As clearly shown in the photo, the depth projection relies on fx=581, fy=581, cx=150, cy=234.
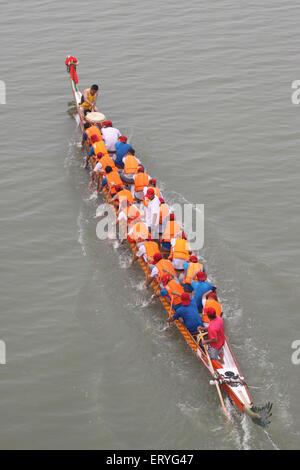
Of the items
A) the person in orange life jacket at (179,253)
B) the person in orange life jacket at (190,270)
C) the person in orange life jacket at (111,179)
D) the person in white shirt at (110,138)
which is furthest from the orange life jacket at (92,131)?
the person in orange life jacket at (190,270)

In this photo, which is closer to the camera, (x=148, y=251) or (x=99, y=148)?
(x=148, y=251)

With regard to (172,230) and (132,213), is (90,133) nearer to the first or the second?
(132,213)

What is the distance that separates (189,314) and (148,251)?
2434 mm

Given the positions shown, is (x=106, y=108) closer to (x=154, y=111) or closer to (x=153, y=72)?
(x=154, y=111)

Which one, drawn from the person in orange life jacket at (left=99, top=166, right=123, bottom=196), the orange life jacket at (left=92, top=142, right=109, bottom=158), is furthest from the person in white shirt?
the person in orange life jacket at (left=99, top=166, right=123, bottom=196)

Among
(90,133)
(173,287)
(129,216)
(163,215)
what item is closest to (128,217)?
(129,216)

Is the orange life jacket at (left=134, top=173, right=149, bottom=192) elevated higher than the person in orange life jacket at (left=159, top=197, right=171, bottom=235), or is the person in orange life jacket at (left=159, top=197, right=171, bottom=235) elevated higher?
the orange life jacket at (left=134, top=173, right=149, bottom=192)

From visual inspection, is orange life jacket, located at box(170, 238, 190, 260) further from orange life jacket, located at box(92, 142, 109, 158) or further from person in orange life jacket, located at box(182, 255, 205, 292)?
orange life jacket, located at box(92, 142, 109, 158)

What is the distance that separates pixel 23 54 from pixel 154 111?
8653 mm

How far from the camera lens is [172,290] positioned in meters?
13.2

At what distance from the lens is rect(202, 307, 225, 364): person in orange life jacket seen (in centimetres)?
1195

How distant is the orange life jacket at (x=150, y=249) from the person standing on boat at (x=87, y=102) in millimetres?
7668

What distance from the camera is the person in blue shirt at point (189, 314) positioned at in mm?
12602

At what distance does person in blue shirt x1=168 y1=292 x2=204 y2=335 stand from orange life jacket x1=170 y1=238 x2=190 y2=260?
1604 millimetres
